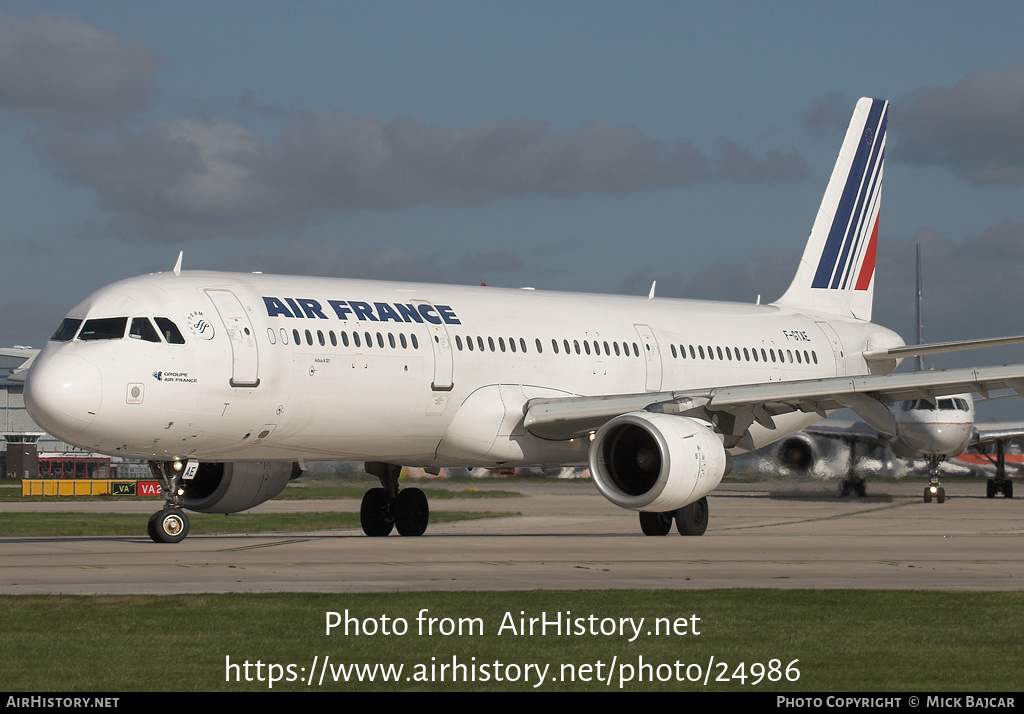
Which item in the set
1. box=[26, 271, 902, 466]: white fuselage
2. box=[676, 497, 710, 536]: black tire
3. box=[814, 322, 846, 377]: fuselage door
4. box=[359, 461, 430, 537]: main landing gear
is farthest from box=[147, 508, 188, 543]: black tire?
box=[814, 322, 846, 377]: fuselage door

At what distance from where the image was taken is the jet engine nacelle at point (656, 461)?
22.0 metres

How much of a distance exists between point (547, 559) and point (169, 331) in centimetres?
641

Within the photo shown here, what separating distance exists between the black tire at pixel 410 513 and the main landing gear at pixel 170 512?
16.3ft

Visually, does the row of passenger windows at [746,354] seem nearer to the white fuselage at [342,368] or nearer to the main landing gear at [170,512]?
the white fuselage at [342,368]

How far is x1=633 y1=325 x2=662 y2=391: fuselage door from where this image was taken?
2739 cm

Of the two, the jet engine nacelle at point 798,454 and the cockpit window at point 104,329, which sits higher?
the cockpit window at point 104,329

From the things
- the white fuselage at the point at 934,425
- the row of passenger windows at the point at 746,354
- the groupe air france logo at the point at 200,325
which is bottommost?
the white fuselage at the point at 934,425

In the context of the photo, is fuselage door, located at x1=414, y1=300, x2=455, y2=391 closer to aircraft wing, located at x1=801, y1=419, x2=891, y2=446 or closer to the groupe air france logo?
the groupe air france logo

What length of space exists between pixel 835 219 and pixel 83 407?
2017 cm

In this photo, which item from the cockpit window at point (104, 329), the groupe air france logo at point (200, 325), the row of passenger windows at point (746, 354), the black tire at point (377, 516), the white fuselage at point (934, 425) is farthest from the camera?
the white fuselage at point (934, 425)

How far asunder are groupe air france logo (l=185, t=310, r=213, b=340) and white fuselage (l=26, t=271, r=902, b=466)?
22 millimetres

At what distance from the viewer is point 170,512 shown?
21797 millimetres

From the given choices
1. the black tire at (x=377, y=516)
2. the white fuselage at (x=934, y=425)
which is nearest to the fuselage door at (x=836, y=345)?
the black tire at (x=377, y=516)
